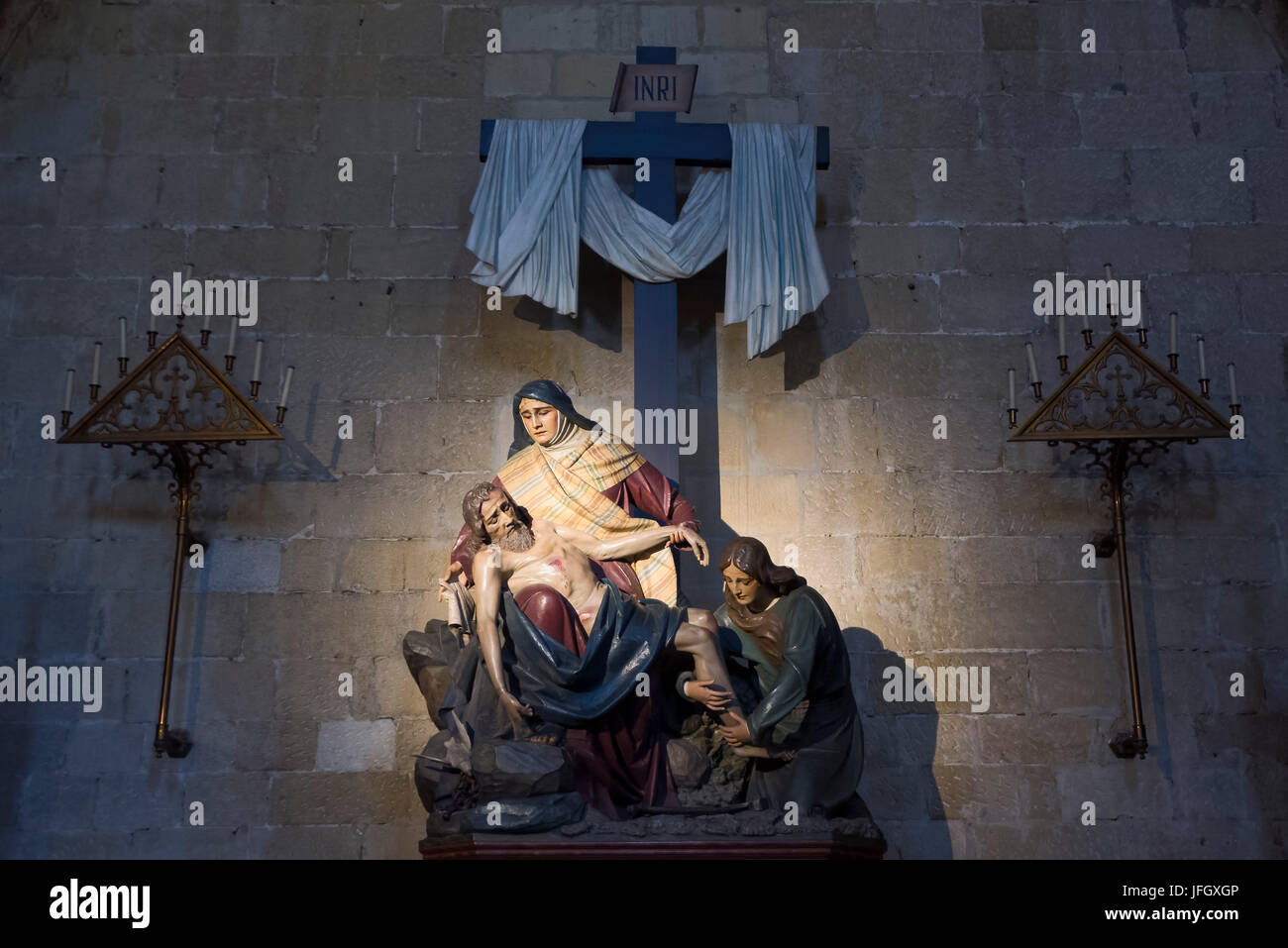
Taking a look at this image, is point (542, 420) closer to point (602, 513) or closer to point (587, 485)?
point (587, 485)

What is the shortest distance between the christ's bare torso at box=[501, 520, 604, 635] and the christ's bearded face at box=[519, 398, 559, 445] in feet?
1.73

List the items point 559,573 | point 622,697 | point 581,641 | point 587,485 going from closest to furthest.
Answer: point 622,697 < point 581,641 < point 559,573 < point 587,485

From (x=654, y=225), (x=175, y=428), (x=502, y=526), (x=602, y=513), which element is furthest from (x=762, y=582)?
(x=175, y=428)

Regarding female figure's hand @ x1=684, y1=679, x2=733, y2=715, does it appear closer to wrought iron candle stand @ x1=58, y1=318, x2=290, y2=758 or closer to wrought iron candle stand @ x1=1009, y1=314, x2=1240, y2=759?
wrought iron candle stand @ x1=1009, y1=314, x2=1240, y2=759

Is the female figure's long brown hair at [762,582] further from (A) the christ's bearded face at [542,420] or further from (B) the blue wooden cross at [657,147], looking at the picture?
(B) the blue wooden cross at [657,147]

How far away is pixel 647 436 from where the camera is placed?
6762 mm

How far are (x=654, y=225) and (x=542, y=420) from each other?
1098mm

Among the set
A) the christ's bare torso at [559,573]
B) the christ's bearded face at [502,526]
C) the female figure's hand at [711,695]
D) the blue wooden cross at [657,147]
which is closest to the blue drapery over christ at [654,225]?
the blue wooden cross at [657,147]

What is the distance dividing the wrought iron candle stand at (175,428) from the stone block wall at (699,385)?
0.50 feet

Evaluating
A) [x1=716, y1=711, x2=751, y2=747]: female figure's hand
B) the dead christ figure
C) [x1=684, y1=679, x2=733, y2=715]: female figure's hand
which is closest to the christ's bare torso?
the dead christ figure

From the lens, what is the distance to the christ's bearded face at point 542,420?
6.62 m

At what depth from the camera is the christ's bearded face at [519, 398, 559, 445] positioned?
662cm

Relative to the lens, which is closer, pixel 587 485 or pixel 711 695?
pixel 711 695

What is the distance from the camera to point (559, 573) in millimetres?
6191
